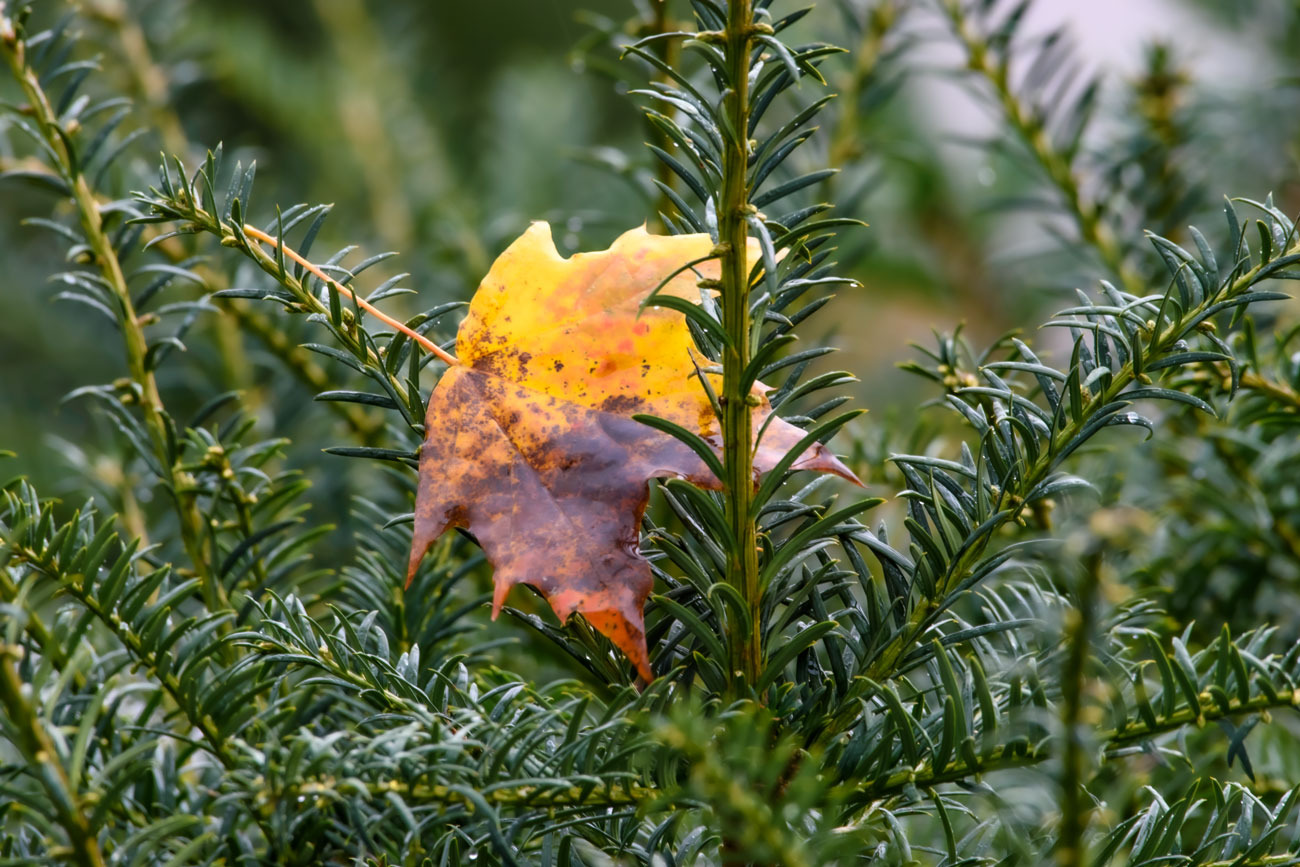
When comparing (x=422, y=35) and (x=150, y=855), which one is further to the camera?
(x=422, y=35)

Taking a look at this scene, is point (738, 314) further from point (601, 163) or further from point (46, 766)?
point (601, 163)

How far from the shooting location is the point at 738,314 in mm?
259

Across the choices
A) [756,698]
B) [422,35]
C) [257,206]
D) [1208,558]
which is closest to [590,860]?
[756,698]

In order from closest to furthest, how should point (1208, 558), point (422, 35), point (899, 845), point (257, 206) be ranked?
point (899, 845)
point (1208, 558)
point (257, 206)
point (422, 35)

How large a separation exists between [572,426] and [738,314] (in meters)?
0.06

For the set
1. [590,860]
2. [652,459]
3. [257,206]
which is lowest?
[590,860]

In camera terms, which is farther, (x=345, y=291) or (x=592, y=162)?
(x=592, y=162)

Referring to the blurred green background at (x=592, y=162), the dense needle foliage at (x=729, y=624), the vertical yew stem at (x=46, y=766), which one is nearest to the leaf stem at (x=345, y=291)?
the dense needle foliage at (x=729, y=624)

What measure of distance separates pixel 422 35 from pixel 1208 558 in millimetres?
951

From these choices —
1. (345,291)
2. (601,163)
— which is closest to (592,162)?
(601,163)

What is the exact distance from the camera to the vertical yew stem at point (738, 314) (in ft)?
0.83

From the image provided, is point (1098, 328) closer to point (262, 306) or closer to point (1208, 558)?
point (1208, 558)

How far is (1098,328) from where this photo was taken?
284mm

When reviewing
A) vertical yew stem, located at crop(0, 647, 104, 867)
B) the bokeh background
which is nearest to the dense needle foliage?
vertical yew stem, located at crop(0, 647, 104, 867)
